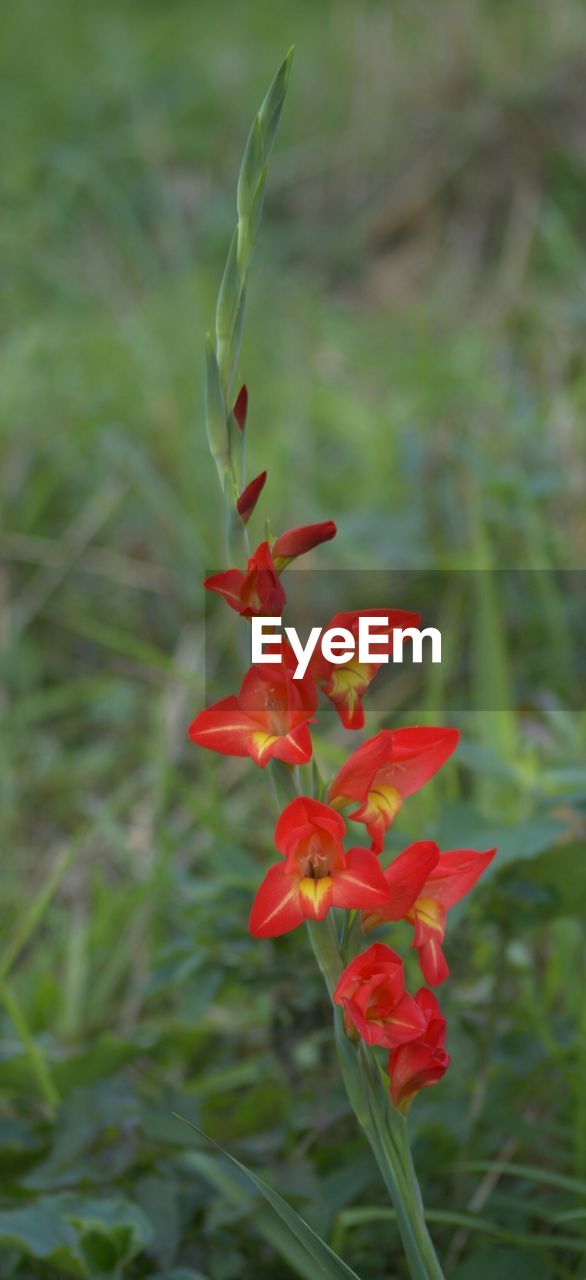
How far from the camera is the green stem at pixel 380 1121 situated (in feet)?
2.07

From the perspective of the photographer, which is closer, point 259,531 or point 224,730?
point 224,730

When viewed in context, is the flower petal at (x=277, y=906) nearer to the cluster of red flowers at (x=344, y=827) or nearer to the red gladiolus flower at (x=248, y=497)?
the cluster of red flowers at (x=344, y=827)

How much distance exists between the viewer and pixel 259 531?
2.02 metres

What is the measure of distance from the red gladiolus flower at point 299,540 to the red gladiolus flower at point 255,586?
19 millimetres

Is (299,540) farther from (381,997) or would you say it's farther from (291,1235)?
(291,1235)

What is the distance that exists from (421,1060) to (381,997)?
4 centimetres

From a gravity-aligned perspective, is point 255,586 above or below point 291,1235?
above

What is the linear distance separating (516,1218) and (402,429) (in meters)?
1.59

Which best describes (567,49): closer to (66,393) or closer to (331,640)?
(66,393)

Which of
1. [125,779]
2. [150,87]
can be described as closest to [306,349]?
[125,779]

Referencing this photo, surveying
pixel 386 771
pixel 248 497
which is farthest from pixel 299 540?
pixel 386 771

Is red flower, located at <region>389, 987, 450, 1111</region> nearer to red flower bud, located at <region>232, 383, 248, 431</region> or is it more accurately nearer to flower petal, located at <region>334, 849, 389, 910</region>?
flower petal, located at <region>334, 849, 389, 910</region>

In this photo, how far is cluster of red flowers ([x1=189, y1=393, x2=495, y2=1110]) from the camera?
2.00 feet

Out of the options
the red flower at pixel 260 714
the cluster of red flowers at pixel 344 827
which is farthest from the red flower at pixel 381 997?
the red flower at pixel 260 714
